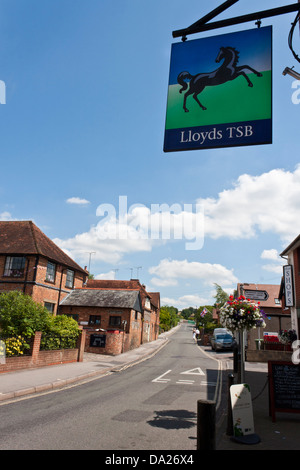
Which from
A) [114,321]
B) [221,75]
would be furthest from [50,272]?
[221,75]

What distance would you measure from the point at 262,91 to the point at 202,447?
4789mm

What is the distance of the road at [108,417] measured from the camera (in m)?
5.46

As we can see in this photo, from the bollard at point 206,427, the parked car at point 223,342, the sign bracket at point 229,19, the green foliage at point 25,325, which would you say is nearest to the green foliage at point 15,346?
the green foliage at point 25,325

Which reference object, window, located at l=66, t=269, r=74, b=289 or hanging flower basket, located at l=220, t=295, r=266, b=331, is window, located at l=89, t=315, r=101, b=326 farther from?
hanging flower basket, located at l=220, t=295, r=266, b=331

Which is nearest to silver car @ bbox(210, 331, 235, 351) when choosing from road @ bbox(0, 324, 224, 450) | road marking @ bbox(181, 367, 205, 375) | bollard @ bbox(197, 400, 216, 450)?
road marking @ bbox(181, 367, 205, 375)

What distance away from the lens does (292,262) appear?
21375mm

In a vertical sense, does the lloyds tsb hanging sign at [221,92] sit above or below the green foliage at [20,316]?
above

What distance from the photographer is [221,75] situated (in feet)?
15.3

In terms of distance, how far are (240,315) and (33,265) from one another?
19527 millimetres

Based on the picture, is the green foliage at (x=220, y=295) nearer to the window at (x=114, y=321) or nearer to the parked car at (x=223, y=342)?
the parked car at (x=223, y=342)

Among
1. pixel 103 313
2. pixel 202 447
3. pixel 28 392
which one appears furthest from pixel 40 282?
pixel 202 447

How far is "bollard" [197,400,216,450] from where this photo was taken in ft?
13.1

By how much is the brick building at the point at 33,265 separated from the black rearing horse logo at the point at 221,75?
2151 cm

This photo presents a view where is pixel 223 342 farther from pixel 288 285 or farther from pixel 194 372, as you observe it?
pixel 194 372
